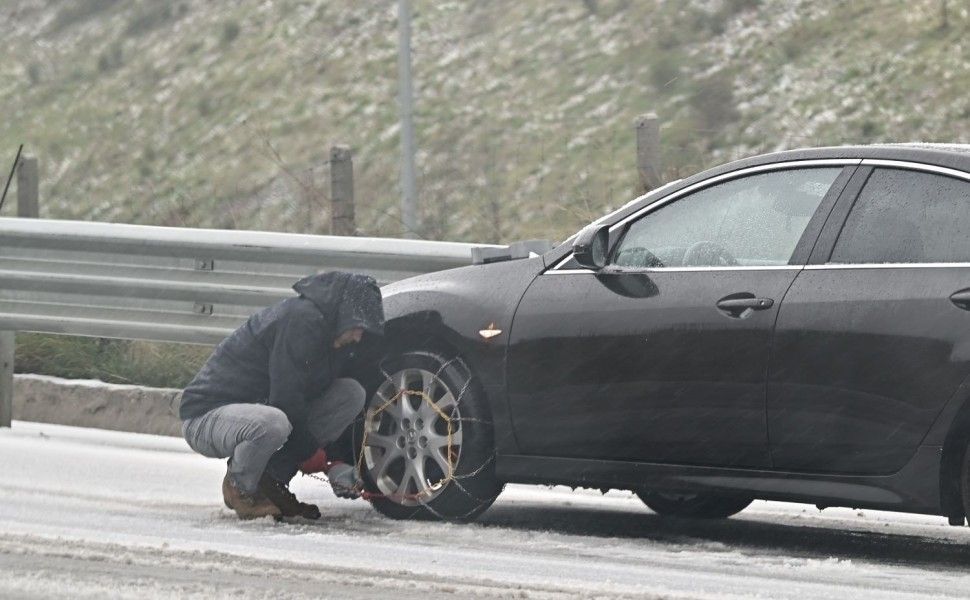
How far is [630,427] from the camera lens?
7.64 meters

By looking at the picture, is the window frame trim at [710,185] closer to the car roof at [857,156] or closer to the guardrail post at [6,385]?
the car roof at [857,156]

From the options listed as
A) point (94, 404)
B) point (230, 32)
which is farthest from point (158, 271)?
point (230, 32)

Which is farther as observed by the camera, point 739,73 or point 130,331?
point 739,73

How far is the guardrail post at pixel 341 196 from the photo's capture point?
13680mm

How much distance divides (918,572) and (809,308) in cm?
100

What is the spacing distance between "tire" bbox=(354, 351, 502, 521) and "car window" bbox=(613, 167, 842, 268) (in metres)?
0.87

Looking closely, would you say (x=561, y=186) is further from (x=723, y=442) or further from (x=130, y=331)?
(x=723, y=442)

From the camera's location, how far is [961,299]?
682cm

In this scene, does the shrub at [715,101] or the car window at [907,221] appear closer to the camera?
the car window at [907,221]

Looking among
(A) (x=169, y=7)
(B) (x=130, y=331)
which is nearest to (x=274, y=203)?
(A) (x=169, y=7)

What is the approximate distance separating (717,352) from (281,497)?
1972mm

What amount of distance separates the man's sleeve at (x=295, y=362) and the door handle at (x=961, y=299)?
252 centimetres

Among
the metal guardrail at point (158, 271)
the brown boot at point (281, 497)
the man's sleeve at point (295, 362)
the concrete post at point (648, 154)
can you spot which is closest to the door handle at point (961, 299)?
the man's sleeve at point (295, 362)

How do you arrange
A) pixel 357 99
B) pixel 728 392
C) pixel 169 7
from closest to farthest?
pixel 728 392, pixel 357 99, pixel 169 7
